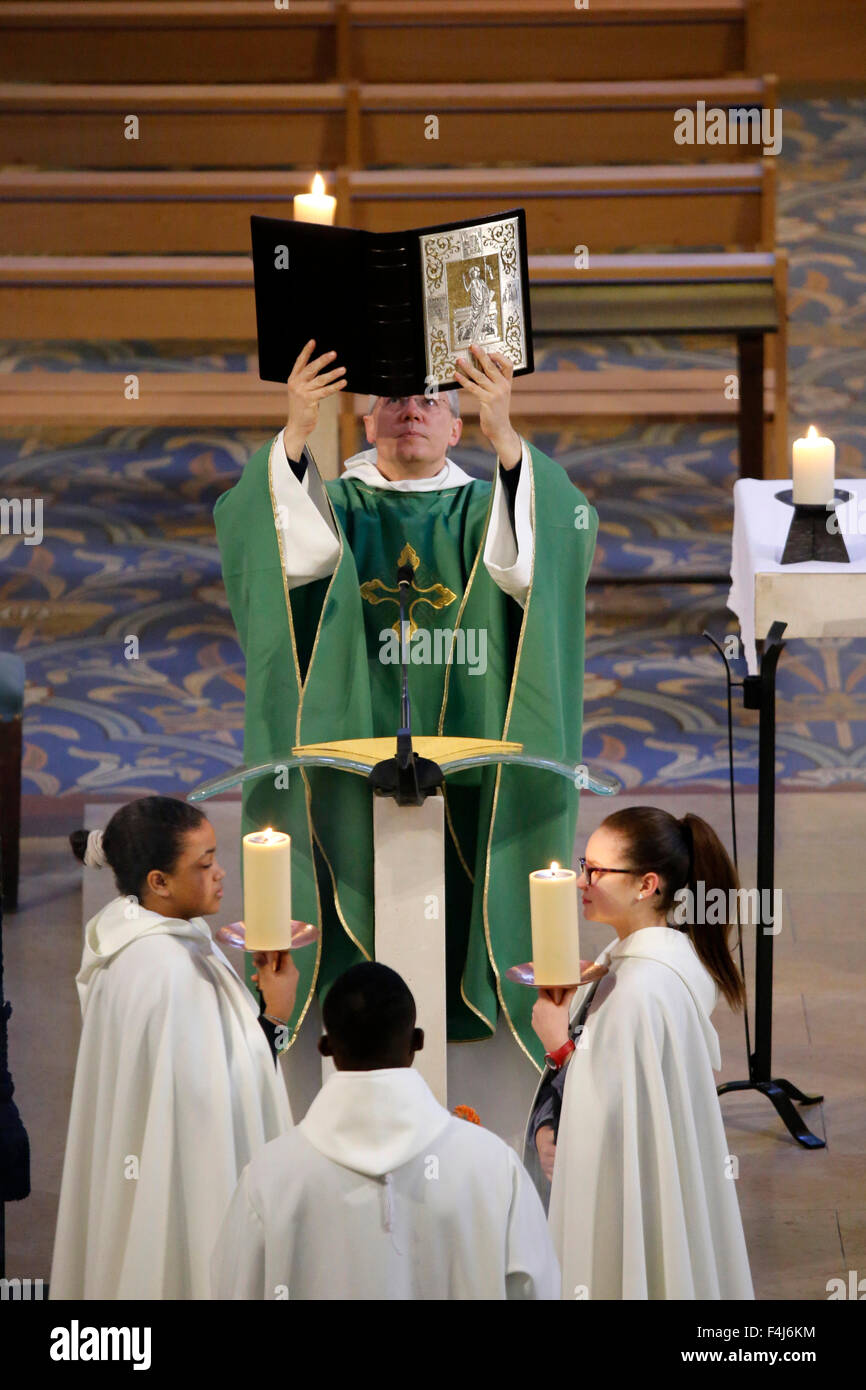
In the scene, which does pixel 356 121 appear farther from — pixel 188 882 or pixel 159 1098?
pixel 159 1098

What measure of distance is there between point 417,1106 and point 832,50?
10437 mm

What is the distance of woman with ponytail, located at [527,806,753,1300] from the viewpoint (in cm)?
321

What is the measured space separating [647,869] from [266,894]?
0.65 m

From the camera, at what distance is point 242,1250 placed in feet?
8.71

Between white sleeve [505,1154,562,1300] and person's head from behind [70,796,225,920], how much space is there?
2.74 ft

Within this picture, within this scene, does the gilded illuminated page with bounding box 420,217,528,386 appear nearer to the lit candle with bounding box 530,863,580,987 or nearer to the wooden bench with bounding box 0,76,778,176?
the lit candle with bounding box 530,863,580,987

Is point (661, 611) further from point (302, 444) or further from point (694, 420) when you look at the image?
point (302, 444)

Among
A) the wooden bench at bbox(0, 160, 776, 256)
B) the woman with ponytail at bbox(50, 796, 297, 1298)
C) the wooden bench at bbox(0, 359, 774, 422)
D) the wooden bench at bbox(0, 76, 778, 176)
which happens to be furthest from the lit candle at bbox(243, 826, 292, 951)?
the wooden bench at bbox(0, 76, 778, 176)

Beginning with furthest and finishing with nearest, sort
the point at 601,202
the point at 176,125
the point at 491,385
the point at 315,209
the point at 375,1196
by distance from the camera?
the point at 176,125, the point at 601,202, the point at 315,209, the point at 491,385, the point at 375,1196

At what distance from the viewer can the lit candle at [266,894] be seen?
312 centimetres

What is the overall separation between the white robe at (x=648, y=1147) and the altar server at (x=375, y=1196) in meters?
0.56

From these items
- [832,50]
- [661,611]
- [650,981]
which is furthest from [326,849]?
[832,50]

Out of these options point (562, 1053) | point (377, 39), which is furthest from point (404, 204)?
point (562, 1053)

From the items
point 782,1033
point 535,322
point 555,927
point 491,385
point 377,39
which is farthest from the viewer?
point 377,39
